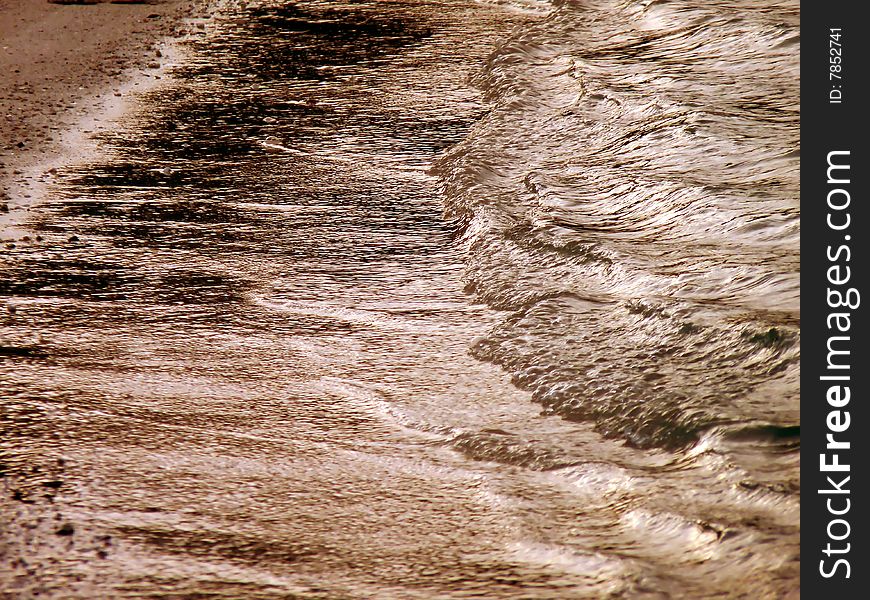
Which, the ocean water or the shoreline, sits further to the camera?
the shoreline

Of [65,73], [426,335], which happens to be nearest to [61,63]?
[65,73]

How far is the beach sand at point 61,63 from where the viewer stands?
4.55m

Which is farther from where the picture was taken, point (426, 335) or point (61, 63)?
point (61, 63)

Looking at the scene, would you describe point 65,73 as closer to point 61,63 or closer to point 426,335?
point 61,63

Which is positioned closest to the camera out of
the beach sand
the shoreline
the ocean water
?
the ocean water

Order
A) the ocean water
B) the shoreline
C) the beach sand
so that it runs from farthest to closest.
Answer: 1. the beach sand
2. the shoreline
3. the ocean water

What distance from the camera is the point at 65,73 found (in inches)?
213

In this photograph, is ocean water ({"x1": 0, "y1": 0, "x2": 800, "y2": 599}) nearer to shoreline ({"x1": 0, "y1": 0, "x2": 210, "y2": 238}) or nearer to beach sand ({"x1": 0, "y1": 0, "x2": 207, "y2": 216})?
shoreline ({"x1": 0, "y1": 0, "x2": 210, "y2": 238})

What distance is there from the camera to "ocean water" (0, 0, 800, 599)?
88.7 inches

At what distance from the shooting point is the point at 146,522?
2354 mm

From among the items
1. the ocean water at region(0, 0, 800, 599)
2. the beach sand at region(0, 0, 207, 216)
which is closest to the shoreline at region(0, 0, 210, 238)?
the beach sand at region(0, 0, 207, 216)

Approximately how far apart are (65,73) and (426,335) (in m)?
3.15
